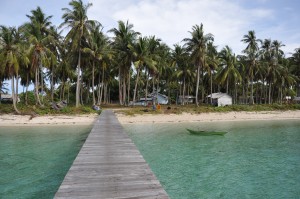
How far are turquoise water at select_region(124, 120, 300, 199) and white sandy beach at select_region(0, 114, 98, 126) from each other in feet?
48.2

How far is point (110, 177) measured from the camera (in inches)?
329

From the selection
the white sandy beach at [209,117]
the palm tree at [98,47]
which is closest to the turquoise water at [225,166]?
the white sandy beach at [209,117]

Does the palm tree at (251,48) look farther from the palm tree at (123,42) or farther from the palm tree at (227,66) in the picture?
the palm tree at (123,42)

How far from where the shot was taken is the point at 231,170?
1303 centimetres

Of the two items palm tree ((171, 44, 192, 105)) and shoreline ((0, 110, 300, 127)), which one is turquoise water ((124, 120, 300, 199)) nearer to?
shoreline ((0, 110, 300, 127))

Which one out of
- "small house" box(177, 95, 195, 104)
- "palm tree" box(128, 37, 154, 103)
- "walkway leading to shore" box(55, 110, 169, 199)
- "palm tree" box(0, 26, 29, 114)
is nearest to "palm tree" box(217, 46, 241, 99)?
"small house" box(177, 95, 195, 104)

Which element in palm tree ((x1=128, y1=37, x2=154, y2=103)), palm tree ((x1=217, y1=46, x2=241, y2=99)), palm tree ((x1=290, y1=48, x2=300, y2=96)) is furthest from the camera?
palm tree ((x1=290, y1=48, x2=300, y2=96))

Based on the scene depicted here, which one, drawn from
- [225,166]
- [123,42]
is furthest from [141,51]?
[225,166]

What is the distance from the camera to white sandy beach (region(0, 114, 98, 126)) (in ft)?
109

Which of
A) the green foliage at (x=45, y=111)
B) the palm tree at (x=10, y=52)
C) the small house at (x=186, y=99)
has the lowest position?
the green foliage at (x=45, y=111)

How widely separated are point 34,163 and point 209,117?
99.4ft

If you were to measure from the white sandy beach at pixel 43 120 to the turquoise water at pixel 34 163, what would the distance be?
9526 mm

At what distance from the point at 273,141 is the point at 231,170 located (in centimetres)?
1060

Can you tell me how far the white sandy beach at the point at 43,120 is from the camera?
33.2 meters
